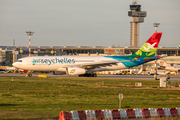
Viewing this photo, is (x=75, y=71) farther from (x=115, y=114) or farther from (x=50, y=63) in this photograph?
(x=115, y=114)

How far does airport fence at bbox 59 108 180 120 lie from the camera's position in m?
15.2

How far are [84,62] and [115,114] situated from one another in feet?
161

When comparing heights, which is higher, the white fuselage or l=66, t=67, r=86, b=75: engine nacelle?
the white fuselage

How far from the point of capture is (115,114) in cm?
1617

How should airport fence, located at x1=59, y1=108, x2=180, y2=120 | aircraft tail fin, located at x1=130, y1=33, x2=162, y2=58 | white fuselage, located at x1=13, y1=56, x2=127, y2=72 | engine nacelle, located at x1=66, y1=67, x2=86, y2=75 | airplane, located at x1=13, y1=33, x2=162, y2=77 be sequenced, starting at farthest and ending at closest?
1. aircraft tail fin, located at x1=130, y1=33, x2=162, y2=58
2. white fuselage, located at x1=13, y1=56, x2=127, y2=72
3. airplane, located at x1=13, y1=33, x2=162, y2=77
4. engine nacelle, located at x1=66, y1=67, x2=86, y2=75
5. airport fence, located at x1=59, y1=108, x2=180, y2=120

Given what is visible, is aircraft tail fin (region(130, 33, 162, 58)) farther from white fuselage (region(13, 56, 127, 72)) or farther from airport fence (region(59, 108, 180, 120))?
airport fence (region(59, 108, 180, 120))

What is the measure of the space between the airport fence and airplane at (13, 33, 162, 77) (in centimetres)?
4327

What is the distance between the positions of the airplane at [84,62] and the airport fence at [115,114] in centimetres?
4327

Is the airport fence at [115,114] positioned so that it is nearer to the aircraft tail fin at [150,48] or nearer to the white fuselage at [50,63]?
the white fuselage at [50,63]

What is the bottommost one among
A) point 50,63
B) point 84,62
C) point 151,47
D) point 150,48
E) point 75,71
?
point 75,71

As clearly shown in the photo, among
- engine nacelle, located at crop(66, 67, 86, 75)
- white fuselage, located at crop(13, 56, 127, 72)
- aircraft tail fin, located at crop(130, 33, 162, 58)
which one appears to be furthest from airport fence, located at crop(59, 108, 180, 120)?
aircraft tail fin, located at crop(130, 33, 162, 58)

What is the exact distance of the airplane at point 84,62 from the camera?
203 ft

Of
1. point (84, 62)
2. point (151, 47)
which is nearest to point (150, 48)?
point (151, 47)

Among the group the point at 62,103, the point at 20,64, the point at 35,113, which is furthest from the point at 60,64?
the point at 35,113
